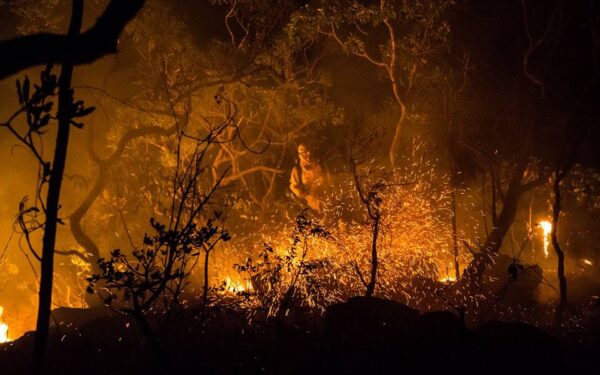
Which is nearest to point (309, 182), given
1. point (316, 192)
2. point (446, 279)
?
point (316, 192)

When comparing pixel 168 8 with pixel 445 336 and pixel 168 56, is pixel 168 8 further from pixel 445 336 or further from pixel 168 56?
pixel 445 336

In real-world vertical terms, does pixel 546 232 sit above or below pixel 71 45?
above

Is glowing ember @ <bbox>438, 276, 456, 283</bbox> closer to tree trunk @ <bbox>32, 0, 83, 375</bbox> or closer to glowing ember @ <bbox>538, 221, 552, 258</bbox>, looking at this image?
glowing ember @ <bbox>538, 221, 552, 258</bbox>

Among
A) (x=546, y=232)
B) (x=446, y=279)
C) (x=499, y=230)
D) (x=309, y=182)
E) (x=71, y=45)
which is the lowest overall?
(x=71, y=45)

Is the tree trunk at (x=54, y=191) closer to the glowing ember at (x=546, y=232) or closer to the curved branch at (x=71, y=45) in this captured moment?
the curved branch at (x=71, y=45)

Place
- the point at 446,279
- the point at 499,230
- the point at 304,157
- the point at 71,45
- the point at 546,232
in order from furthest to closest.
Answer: the point at 546,232, the point at 304,157, the point at 446,279, the point at 499,230, the point at 71,45

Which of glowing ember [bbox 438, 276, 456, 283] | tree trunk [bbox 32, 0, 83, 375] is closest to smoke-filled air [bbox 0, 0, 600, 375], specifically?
tree trunk [bbox 32, 0, 83, 375]

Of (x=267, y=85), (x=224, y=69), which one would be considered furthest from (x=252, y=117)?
(x=224, y=69)

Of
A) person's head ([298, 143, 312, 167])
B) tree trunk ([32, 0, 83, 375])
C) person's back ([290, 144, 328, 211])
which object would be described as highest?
person's head ([298, 143, 312, 167])

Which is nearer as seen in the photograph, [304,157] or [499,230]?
[499,230]

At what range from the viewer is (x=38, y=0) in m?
14.4

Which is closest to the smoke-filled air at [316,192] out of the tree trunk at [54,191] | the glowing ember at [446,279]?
the tree trunk at [54,191]

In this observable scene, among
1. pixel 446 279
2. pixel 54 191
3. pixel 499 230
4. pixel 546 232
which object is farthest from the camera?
pixel 546 232

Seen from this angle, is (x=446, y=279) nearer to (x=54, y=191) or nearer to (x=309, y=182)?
(x=309, y=182)
